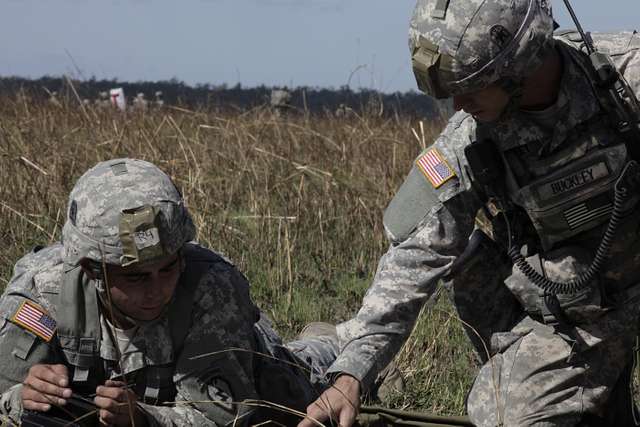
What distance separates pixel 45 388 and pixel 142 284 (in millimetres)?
463

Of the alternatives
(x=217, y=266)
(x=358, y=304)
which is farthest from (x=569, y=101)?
(x=358, y=304)

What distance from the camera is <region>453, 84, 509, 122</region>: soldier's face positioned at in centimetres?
357

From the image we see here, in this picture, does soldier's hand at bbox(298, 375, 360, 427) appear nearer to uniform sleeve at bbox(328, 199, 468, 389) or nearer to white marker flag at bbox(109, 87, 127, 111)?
uniform sleeve at bbox(328, 199, 468, 389)

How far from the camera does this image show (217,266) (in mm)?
4043

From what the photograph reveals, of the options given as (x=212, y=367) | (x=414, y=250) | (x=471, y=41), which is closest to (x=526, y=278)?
(x=414, y=250)

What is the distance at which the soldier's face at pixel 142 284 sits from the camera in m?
→ 3.67

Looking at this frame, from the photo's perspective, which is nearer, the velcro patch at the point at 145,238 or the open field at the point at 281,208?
the velcro patch at the point at 145,238

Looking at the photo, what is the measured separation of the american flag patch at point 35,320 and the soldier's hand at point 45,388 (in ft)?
0.54

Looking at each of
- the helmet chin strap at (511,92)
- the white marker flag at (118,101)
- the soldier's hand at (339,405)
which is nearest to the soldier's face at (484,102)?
the helmet chin strap at (511,92)

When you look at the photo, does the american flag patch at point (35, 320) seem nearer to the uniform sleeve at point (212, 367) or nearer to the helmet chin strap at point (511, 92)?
the uniform sleeve at point (212, 367)

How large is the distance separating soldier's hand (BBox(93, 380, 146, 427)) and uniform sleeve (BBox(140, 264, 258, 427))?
0.20 m

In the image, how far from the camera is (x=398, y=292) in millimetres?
3645

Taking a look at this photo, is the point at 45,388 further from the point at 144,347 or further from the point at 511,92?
the point at 511,92

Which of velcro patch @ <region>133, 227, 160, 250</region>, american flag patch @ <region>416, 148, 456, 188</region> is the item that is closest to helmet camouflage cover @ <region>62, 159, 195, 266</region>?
velcro patch @ <region>133, 227, 160, 250</region>
